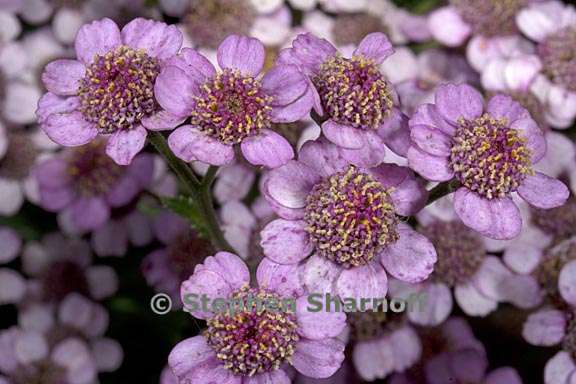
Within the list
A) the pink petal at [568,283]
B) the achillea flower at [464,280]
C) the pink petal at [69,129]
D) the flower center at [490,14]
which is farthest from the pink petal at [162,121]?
the flower center at [490,14]

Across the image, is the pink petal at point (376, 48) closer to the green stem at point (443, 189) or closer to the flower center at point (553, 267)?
the green stem at point (443, 189)

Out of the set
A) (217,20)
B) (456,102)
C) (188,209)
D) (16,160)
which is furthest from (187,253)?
(456,102)

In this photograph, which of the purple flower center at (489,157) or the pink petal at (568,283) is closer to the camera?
the purple flower center at (489,157)

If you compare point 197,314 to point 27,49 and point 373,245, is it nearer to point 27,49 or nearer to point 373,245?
point 373,245

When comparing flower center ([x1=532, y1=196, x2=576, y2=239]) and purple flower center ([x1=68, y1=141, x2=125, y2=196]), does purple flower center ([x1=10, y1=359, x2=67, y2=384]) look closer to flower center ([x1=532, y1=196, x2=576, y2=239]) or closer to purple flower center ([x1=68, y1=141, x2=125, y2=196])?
purple flower center ([x1=68, y1=141, x2=125, y2=196])

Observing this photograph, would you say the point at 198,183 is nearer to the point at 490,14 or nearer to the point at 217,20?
the point at 217,20

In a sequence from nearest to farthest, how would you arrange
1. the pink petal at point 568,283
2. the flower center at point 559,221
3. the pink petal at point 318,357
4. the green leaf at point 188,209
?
the pink petal at point 318,357, the green leaf at point 188,209, the pink petal at point 568,283, the flower center at point 559,221
